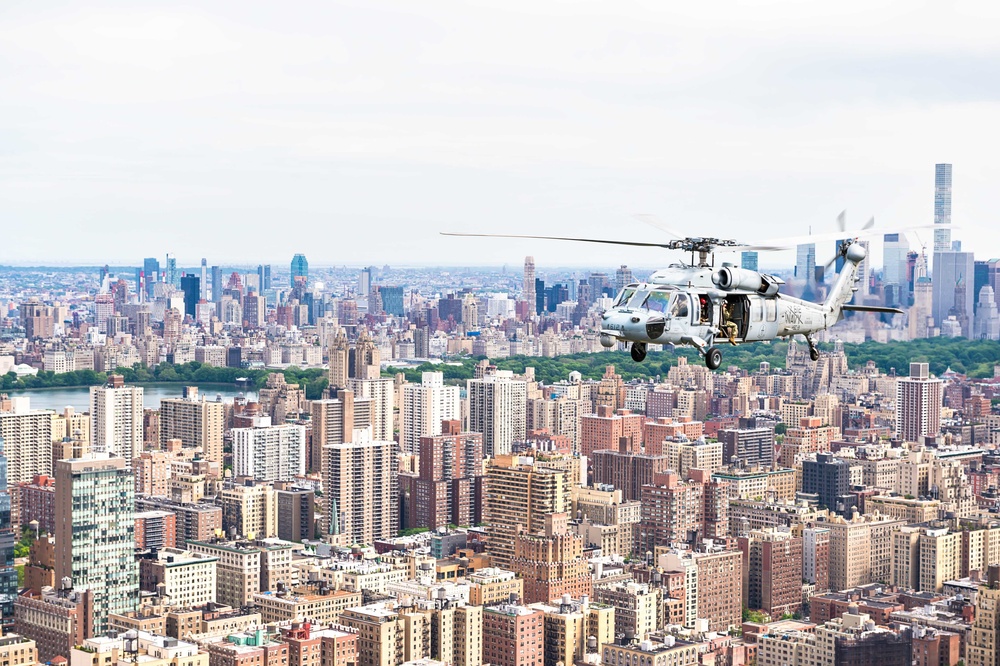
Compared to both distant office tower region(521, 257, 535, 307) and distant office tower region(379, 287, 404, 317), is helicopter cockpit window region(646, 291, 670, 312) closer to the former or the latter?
distant office tower region(521, 257, 535, 307)

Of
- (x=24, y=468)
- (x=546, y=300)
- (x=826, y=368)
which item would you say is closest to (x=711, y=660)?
(x=24, y=468)

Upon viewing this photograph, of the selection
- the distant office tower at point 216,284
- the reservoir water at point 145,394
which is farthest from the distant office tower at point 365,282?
the reservoir water at point 145,394

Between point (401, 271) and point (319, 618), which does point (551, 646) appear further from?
point (401, 271)

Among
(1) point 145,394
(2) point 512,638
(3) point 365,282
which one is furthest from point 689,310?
(3) point 365,282

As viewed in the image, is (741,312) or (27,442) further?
(27,442)

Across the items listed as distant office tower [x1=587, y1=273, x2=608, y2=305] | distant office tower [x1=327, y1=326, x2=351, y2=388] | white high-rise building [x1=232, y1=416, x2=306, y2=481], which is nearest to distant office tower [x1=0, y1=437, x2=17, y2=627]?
white high-rise building [x1=232, y1=416, x2=306, y2=481]

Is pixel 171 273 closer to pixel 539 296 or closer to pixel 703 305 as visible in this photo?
pixel 539 296
